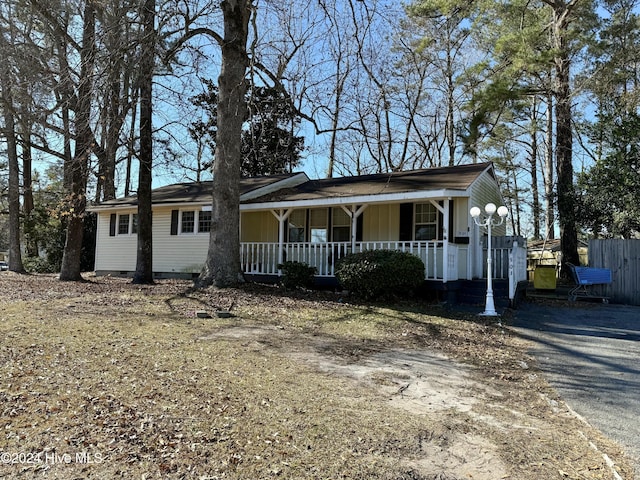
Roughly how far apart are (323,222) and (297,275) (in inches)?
114

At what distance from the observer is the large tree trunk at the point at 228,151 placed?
36.8 ft

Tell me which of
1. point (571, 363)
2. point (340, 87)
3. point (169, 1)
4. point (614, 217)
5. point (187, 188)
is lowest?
point (571, 363)

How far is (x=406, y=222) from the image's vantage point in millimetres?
12828

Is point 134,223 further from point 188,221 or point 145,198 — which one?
point 145,198

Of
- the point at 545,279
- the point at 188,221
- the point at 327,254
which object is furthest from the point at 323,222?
the point at 545,279

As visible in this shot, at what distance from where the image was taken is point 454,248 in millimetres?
11297

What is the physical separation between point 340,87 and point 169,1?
13.6ft

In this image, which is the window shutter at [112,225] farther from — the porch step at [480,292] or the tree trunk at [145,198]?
the porch step at [480,292]

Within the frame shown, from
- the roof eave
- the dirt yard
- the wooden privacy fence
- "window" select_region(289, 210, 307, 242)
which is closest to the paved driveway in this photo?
the dirt yard

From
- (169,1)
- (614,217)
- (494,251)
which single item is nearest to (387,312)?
(494,251)

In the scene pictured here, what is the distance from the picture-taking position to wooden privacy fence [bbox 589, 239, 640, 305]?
12414mm

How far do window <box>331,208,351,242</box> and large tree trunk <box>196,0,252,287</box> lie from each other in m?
3.60

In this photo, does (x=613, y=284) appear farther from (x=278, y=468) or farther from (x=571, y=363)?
(x=278, y=468)

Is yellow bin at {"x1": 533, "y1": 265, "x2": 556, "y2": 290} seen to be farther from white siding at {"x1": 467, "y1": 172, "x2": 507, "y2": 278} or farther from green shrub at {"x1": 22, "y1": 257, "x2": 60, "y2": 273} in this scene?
green shrub at {"x1": 22, "y1": 257, "x2": 60, "y2": 273}
